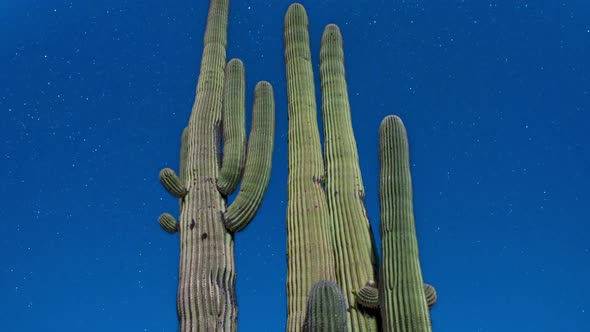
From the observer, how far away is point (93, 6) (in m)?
14.7

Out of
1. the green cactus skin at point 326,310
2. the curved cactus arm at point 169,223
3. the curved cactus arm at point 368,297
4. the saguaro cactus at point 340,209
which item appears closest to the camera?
the green cactus skin at point 326,310

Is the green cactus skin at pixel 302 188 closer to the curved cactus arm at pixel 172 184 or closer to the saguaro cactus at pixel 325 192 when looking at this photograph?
the saguaro cactus at pixel 325 192

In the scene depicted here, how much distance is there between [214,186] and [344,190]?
3.87 ft

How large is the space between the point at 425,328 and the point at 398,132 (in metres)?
1.50

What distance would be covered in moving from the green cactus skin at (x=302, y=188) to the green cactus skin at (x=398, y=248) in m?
0.88

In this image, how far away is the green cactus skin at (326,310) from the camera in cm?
363

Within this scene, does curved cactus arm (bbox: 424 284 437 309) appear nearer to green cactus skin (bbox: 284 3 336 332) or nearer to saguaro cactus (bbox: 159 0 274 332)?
green cactus skin (bbox: 284 3 336 332)

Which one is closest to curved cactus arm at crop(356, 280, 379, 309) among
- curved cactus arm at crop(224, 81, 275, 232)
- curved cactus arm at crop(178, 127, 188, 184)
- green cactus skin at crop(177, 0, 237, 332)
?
green cactus skin at crop(177, 0, 237, 332)

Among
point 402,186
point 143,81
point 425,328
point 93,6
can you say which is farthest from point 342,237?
point 93,6

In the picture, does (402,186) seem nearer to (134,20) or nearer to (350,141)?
(350,141)

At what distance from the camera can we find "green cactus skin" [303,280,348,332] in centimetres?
363

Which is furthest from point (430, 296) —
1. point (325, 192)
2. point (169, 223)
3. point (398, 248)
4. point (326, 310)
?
point (169, 223)

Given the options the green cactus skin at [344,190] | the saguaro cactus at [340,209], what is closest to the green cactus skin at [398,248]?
the saguaro cactus at [340,209]

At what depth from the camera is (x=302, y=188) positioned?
5.62m
